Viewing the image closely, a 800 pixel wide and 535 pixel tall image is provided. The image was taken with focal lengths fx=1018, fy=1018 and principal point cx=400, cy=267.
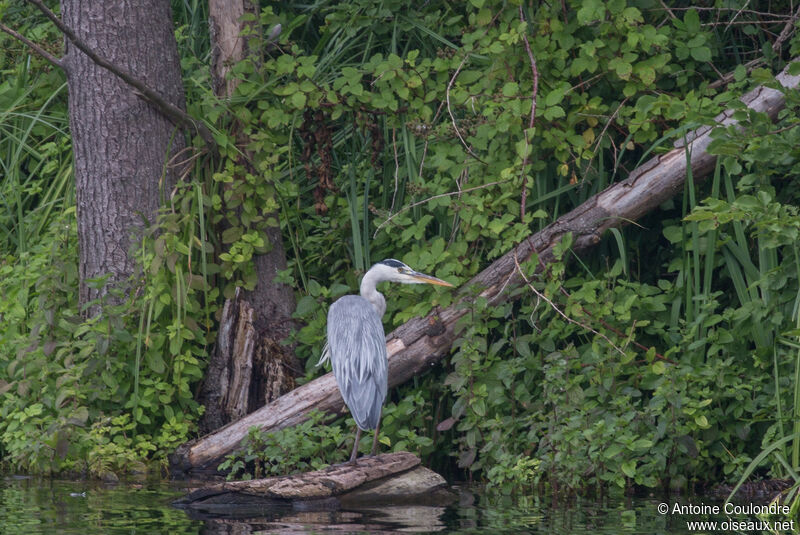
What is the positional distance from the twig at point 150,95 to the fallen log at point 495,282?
5.66ft

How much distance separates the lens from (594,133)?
6168mm

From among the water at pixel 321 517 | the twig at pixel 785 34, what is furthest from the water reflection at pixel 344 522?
the twig at pixel 785 34

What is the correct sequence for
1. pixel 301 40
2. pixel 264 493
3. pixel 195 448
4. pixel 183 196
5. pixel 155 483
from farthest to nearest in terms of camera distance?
1. pixel 301 40
2. pixel 183 196
3. pixel 195 448
4. pixel 155 483
5. pixel 264 493

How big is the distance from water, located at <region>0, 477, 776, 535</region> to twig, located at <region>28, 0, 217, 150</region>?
2287 mm

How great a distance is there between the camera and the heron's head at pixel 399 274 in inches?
226

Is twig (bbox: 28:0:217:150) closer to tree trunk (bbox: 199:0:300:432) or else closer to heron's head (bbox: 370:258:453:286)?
tree trunk (bbox: 199:0:300:432)

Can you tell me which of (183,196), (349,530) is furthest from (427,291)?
(349,530)

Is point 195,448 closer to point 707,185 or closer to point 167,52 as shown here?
point 167,52

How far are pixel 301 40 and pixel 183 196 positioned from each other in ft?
6.21

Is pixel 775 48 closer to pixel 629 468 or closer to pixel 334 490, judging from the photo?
pixel 629 468

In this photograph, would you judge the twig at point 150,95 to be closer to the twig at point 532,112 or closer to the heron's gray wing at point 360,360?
the heron's gray wing at point 360,360

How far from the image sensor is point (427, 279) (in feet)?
18.7

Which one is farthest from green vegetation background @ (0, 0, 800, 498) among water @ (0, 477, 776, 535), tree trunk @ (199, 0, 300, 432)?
water @ (0, 477, 776, 535)

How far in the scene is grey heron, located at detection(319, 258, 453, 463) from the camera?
17.0 ft
